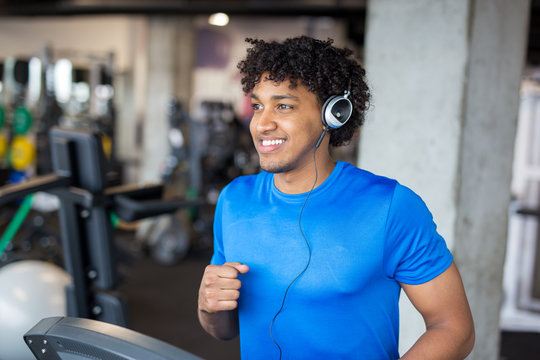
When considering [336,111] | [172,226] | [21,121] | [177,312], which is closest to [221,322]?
[336,111]

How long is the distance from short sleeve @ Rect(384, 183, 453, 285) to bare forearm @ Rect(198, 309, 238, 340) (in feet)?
1.51

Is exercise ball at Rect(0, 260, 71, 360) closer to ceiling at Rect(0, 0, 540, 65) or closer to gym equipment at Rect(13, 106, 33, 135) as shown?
ceiling at Rect(0, 0, 540, 65)

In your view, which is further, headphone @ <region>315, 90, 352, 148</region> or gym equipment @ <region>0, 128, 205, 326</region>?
gym equipment @ <region>0, 128, 205, 326</region>

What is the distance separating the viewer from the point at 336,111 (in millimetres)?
1350

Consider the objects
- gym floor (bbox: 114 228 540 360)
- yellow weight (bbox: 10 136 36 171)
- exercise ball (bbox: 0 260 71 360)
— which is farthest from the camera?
yellow weight (bbox: 10 136 36 171)

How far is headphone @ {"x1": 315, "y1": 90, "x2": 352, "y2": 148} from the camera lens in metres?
1.34

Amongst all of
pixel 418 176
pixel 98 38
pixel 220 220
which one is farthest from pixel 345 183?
pixel 98 38

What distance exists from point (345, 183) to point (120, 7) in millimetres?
6915

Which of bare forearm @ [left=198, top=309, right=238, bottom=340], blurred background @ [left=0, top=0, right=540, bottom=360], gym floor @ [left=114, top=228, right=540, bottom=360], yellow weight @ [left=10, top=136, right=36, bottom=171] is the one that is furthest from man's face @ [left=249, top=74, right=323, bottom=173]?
yellow weight @ [left=10, top=136, right=36, bottom=171]

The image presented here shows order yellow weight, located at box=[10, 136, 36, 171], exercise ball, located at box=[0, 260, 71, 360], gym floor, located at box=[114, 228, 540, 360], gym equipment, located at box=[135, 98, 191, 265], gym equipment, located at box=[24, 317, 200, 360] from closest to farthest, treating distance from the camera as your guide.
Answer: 1. gym equipment, located at box=[24, 317, 200, 360]
2. exercise ball, located at box=[0, 260, 71, 360]
3. gym floor, located at box=[114, 228, 540, 360]
4. gym equipment, located at box=[135, 98, 191, 265]
5. yellow weight, located at box=[10, 136, 36, 171]

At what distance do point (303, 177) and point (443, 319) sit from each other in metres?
0.48

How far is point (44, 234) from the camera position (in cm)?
598

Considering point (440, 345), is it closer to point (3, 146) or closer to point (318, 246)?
point (318, 246)

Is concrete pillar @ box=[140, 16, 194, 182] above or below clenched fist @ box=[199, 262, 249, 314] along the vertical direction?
above
